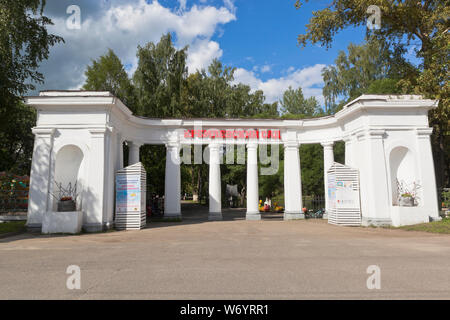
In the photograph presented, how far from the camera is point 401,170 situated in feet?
55.8

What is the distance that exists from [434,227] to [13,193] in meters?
24.2

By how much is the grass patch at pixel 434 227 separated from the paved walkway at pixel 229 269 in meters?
2.95

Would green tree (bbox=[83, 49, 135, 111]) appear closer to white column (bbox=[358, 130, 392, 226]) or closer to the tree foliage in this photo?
the tree foliage

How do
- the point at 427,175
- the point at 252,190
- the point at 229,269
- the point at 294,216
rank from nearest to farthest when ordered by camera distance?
the point at 229,269 < the point at 427,175 < the point at 294,216 < the point at 252,190

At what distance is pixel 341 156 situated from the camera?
33.0 meters

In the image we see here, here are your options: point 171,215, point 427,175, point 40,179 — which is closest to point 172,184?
point 171,215

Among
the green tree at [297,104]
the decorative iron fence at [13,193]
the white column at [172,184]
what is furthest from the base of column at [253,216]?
the green tree at [297,104]

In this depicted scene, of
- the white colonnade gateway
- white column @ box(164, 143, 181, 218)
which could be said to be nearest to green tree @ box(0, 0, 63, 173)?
the white colonnade gateway

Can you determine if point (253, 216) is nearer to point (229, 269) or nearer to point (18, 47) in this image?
point (229, 269)

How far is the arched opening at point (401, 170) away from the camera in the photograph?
1631 centimetres

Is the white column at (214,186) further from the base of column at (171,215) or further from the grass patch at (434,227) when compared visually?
the grass patch at (434,227)

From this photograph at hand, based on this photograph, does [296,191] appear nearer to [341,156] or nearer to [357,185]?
[357,185]
